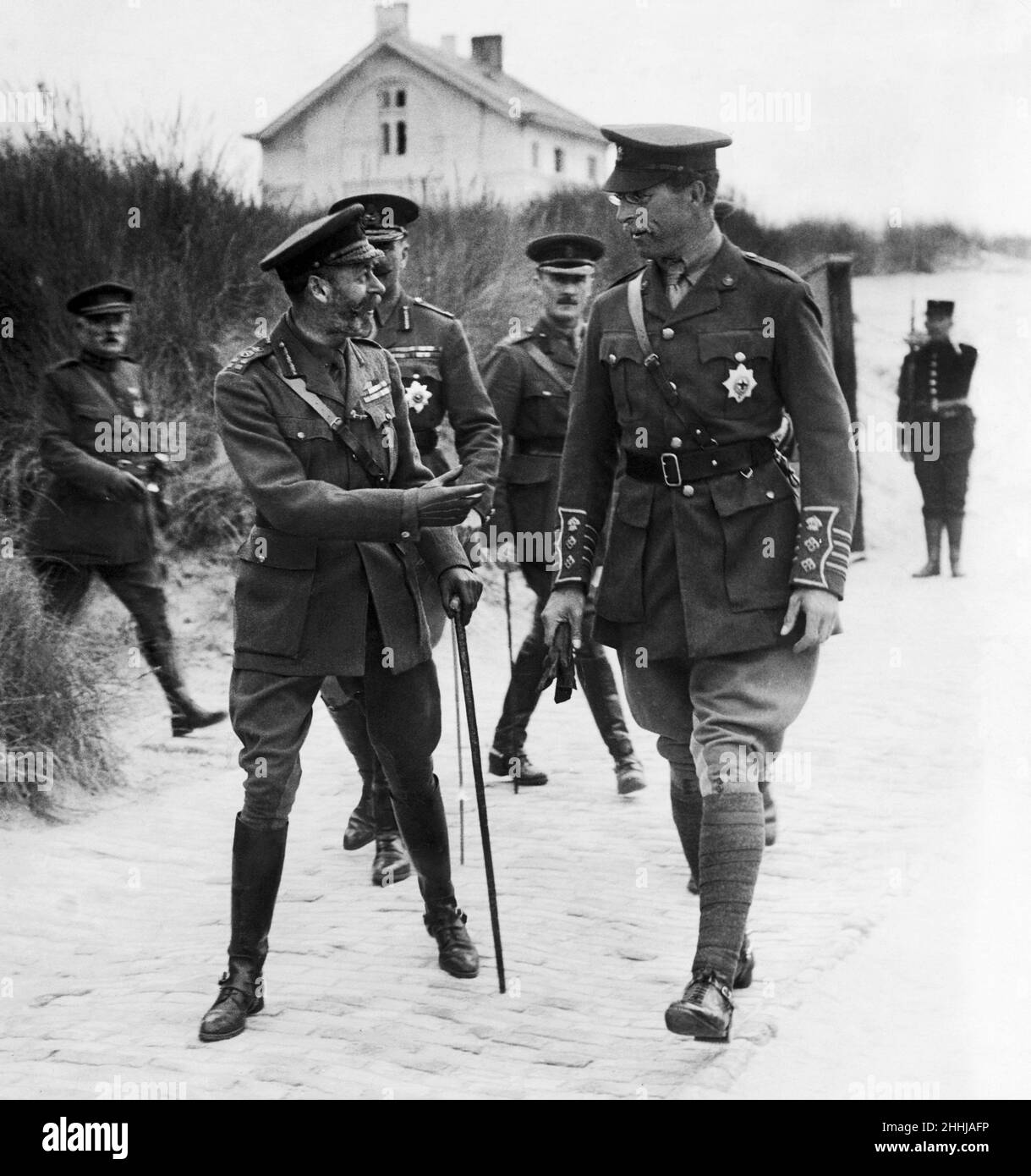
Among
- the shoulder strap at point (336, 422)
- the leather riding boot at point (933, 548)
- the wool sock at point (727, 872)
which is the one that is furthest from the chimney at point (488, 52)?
the wool sock at point (727, 872)

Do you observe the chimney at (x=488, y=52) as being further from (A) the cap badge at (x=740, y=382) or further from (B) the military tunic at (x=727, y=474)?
(A) the cap badge at (x=740, y=382)

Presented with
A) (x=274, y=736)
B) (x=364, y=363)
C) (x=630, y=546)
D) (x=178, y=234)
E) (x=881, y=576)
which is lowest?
(x=881, y=576)

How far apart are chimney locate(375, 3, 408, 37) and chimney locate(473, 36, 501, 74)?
46 centimetres

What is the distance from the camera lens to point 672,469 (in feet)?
15.8

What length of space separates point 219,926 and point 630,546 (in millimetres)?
2150

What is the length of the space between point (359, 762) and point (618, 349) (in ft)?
8.17

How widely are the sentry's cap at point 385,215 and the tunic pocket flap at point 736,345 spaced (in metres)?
1.92

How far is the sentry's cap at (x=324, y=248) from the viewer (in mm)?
4734

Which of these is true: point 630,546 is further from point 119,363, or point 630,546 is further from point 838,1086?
point 119,363

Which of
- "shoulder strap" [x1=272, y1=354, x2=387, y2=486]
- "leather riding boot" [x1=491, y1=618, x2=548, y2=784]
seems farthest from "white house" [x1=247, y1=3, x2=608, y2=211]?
"shoulder strap" [x1=272, y1=354, x2=387, y2=486]

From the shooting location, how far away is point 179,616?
432 inches

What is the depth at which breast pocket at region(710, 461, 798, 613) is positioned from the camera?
4.70m

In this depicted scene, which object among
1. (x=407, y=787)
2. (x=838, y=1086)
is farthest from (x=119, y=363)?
(x=838, y=1086)

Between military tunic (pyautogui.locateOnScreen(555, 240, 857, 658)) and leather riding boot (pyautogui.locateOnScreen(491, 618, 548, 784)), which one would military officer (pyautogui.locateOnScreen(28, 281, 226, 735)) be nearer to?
leather riding boot (pyautogui.locateOnScreen(491, 618, 548, 784))
